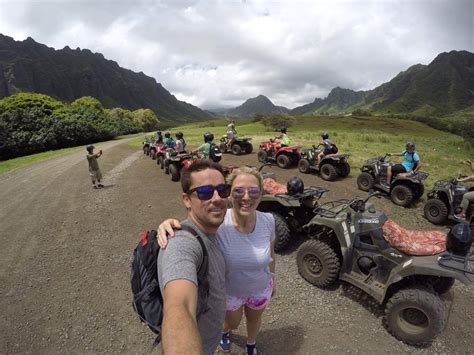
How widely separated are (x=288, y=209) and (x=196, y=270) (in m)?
4.23

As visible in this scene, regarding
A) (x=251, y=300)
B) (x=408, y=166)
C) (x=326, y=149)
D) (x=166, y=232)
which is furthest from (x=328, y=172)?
(x=166, y=232)

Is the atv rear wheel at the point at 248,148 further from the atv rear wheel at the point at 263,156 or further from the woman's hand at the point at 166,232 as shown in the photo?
the woman's hand at the point at 166,232

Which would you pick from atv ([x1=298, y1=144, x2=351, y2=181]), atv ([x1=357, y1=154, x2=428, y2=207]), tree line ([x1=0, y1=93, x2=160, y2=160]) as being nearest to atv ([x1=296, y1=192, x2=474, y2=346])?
atv ([x1=357, y1=154, x2=428, y2=207])

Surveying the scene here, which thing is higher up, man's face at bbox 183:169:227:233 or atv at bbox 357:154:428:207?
man's face at bbox 183:169:227:233

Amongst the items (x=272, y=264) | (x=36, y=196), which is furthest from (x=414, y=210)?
(x=36, y=196)

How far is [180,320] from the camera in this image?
129 centimetres

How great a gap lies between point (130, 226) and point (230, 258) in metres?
5.13

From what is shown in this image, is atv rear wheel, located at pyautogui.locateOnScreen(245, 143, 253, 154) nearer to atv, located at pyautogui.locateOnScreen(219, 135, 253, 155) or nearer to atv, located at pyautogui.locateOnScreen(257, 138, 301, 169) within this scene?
atv, located at pyautogui.locateOnScreen(219, 135, 253, 155)

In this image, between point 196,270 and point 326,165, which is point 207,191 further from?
point 326,165

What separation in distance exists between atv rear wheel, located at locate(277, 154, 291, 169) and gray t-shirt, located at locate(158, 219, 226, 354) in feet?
32.8

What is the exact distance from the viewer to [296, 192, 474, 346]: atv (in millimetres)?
3123

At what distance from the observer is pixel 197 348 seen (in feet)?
3.98

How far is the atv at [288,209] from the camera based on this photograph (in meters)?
5.13

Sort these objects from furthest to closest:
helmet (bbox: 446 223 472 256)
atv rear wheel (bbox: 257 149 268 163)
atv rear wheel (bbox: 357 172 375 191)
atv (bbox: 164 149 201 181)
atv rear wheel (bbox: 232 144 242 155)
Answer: atv rear wheel (bbox: 232 144 242 155), atv rear wheel (bbox: 257 149 268 163), atv (bbox: 164 149 201 181), atv rear wheel (bbox: 357 172 375 191), helmet (bbox: 446 223 472 256)
